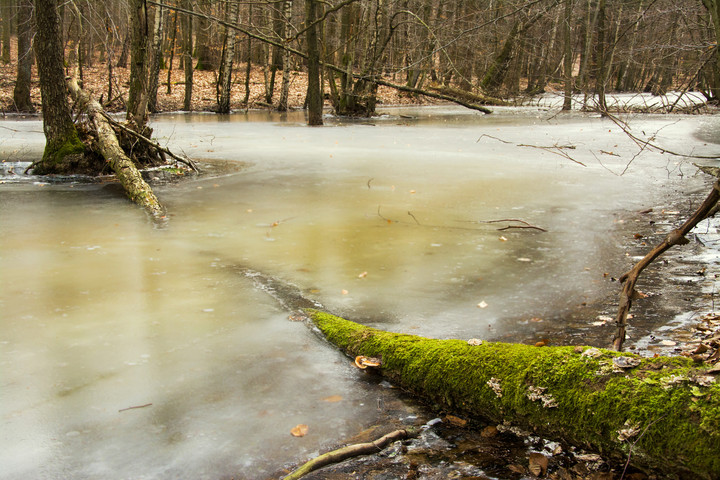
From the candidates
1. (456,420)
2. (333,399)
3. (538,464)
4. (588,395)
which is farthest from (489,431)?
(333,399)

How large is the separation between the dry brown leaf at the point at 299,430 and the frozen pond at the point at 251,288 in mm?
29

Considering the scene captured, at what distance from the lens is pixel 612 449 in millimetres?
2391

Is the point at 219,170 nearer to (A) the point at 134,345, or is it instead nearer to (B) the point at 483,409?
(A) the point at 134,345

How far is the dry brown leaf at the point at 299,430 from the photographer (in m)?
2.89

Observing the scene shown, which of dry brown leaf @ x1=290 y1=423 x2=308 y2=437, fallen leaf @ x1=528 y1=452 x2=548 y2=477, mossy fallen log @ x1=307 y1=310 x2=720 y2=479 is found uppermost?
mossy fallen log @ x1=307 y1=310 x2=720 y2=479

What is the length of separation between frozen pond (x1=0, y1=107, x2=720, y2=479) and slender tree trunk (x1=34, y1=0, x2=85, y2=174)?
2.37 ft

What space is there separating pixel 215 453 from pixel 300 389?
707 mm

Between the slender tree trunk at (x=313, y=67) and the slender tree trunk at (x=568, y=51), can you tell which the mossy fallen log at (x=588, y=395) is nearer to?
the slender tree trunk at (x=568, y=51)

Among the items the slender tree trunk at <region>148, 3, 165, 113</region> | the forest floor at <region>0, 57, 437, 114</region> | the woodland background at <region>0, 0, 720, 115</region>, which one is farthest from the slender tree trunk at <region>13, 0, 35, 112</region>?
the slender tree trunk at <region>148, 3, 165, 113</region>

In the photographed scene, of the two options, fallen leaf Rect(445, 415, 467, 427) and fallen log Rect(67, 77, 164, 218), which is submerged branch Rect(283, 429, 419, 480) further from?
fallen log Rect(67, 77, 164, 218)

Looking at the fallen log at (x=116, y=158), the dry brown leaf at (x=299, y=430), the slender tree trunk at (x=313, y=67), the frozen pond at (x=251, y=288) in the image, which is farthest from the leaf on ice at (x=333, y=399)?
the slender tree trunk at (x=313, y=67)

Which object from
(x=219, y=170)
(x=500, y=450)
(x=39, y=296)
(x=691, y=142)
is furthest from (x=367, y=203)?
(x=691, y=142)

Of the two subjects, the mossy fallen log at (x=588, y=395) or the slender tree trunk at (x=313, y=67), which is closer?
the mossy fallen log at (x=588, y=395)

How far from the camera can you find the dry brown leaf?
289cm
